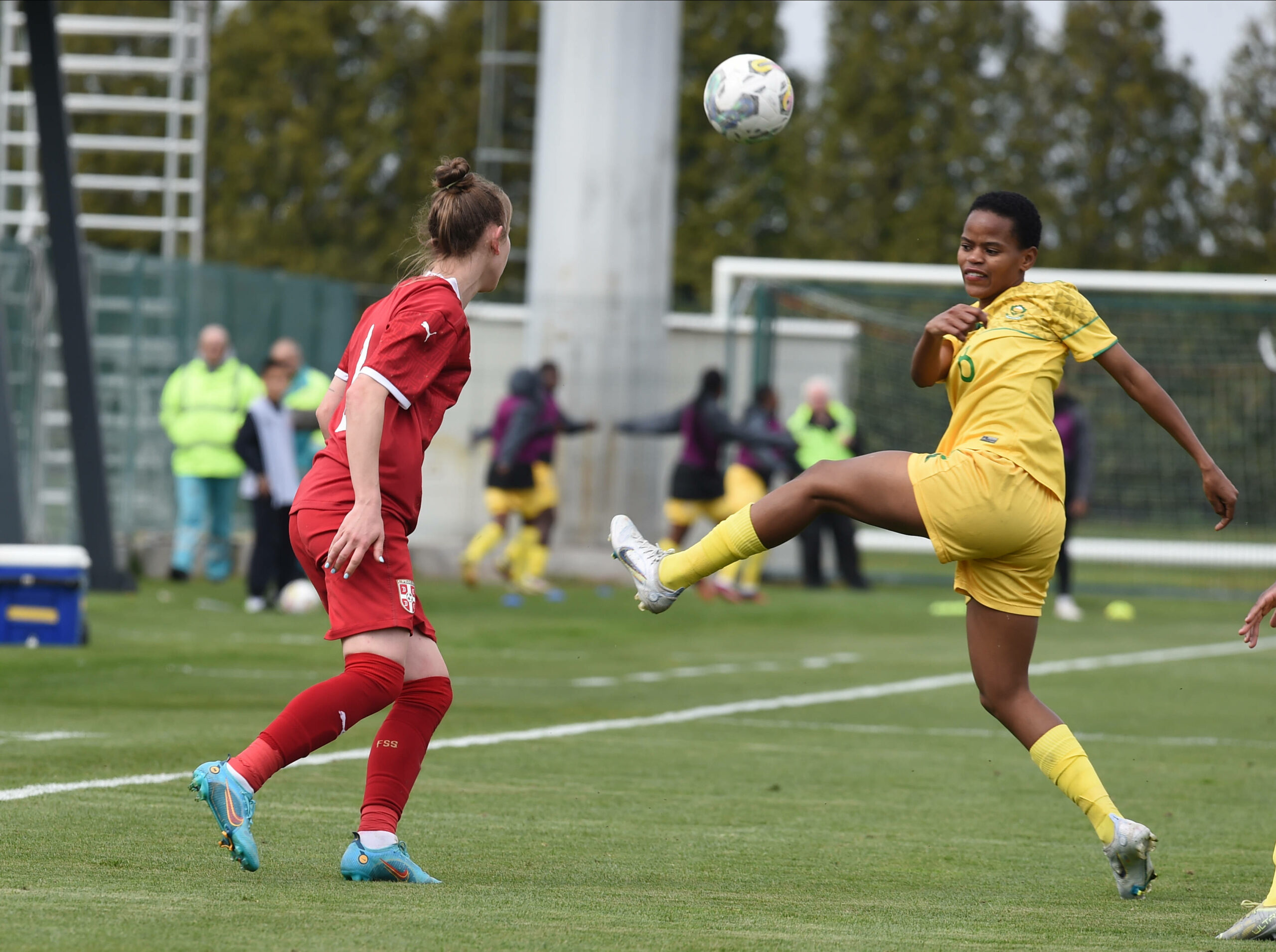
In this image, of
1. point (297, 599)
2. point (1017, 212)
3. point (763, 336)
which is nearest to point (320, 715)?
point (1017, 212)

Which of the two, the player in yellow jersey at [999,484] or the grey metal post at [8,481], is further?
the grey metal post at [8,481]

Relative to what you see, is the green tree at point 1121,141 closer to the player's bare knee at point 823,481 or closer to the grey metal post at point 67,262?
the grey metal post at point 67,262

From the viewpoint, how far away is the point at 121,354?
1967cm

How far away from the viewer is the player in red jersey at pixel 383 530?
16.0ft

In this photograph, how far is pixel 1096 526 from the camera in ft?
84.4

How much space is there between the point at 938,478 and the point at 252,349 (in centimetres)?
1742

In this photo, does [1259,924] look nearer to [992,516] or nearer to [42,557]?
[992,516]

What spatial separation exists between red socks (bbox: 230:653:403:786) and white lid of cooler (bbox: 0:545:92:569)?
6772 mm

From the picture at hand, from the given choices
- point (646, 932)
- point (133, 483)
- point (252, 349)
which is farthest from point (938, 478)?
point (252, 349)

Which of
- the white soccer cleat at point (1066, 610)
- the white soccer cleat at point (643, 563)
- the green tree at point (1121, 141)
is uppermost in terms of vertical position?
the green tree at point (1121, 141)

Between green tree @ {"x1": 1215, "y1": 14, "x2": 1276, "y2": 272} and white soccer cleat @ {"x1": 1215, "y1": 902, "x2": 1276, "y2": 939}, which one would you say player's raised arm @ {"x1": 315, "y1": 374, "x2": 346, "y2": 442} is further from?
green tree @ {"x1": 1215, "y1": 14, "x2": 1276, "y2": 272}

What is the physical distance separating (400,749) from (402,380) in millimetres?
1022

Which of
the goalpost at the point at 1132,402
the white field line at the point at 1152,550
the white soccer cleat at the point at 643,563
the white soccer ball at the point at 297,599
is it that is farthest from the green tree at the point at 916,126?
the white soccer cleat at the point at 643,563

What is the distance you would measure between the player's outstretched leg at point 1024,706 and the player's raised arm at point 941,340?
0.72 meters
